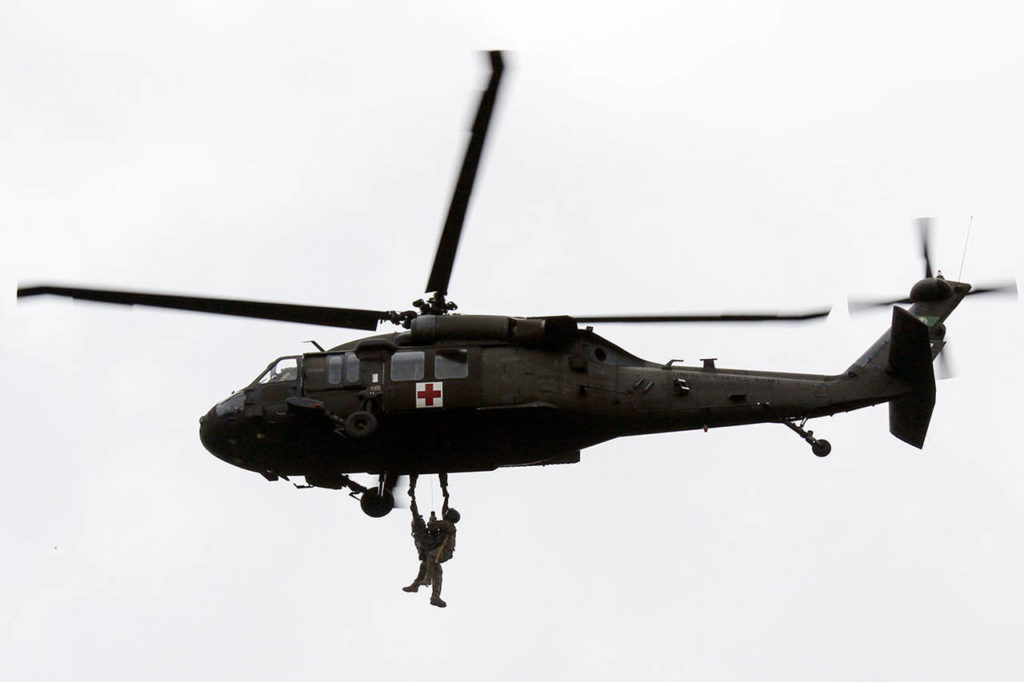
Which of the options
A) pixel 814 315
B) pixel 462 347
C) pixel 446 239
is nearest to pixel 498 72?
pixel 446 239

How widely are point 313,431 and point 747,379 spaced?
7524 mm

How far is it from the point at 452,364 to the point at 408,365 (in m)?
0.77

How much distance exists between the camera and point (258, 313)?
2245 cm

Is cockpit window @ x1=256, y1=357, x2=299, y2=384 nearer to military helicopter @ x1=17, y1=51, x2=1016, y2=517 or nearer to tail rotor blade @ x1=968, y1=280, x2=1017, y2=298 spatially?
military helicopter @ x1=17, y1=51, x2=1016, y2=517

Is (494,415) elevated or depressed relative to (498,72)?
depressed

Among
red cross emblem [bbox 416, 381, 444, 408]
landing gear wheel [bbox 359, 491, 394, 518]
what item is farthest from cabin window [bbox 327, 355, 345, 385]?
landing gear wheel [bbox 359, 491, 394, 518]

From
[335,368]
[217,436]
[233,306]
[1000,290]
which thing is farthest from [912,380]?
[217,436]

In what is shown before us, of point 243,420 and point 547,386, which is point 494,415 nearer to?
point 547,386

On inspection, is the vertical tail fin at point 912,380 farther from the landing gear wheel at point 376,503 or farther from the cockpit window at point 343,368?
the cockpit window at point 343,368

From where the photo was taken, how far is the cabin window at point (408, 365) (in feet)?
74.8

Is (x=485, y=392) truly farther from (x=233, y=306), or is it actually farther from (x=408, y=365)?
(x=233, y=306)

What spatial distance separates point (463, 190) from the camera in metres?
20.8

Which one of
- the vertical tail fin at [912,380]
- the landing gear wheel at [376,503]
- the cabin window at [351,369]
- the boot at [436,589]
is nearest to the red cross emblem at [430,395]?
the cabin window at [351,369]

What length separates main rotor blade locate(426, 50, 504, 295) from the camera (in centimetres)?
1942
